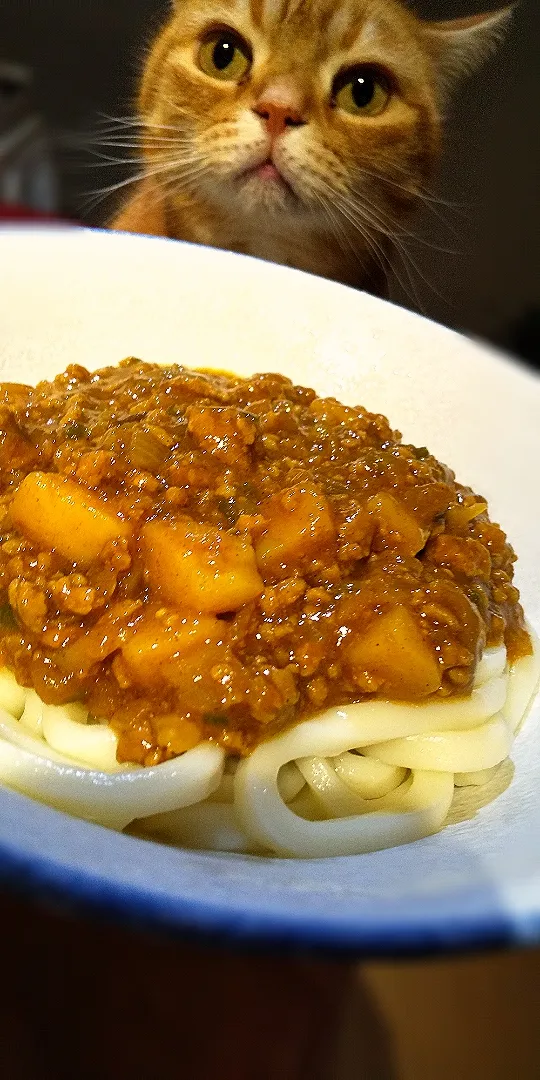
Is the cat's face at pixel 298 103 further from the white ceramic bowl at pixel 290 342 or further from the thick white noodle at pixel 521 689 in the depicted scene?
the thick white noodle at pixel 521 689

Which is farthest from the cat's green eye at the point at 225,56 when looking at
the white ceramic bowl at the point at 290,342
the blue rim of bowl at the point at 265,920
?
the blue rim of bowl at the point at 265,920

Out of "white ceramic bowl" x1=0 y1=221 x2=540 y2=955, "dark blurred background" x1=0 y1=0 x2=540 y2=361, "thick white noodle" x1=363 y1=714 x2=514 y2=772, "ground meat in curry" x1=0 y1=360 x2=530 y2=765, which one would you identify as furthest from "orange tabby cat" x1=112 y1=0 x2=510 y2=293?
"thick white noodle" x1=363 y1=714 x2=514 y2=772

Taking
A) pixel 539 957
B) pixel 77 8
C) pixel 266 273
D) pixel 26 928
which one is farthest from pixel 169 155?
pixel 539 957

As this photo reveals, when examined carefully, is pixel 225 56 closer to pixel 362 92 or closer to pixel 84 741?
pixel 362 92

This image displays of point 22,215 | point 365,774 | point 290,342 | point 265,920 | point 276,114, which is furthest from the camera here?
point 22,215

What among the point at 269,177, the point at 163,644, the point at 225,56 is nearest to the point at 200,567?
the point at 163,644

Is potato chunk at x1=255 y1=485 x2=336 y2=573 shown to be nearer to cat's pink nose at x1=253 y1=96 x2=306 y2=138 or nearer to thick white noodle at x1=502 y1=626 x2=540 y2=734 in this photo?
thick white noodle at x1=502 y1=626 x2=540 y2=734
